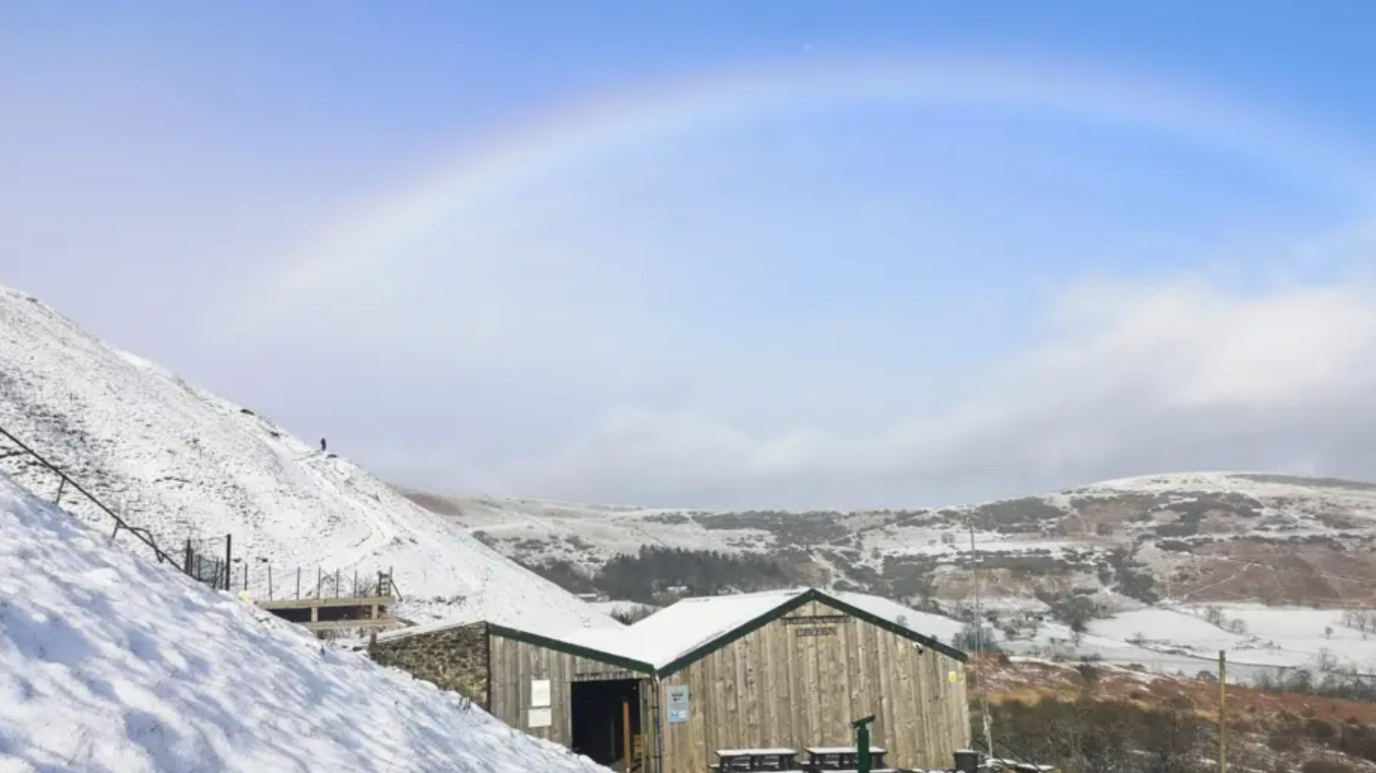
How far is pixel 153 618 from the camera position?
9.59 m

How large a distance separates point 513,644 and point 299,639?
46.5ft

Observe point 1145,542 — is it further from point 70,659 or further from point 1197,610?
point 70,659

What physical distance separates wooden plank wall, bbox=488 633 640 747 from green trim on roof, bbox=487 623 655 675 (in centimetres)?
11

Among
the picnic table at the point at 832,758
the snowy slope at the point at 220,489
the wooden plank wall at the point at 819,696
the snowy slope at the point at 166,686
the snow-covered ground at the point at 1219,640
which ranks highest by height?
the snowy slope at the point at 220,489

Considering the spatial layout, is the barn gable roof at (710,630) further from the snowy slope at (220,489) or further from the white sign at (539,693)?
the snowy slope at (220,489)

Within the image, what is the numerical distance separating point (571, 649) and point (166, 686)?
20087 millimetres

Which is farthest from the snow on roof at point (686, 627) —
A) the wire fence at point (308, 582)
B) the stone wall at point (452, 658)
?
the wire fence at point (308, 582)

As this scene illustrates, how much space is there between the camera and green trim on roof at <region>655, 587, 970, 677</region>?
28406mm

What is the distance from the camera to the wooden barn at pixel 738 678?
2656cm

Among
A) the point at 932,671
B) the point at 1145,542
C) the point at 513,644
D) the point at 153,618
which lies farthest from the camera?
the point at 1145,542

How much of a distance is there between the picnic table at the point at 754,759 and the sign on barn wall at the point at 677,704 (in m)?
1.41

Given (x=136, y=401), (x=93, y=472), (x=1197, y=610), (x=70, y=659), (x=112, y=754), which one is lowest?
(x=1197, y=610)

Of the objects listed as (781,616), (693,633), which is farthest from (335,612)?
(781,616)

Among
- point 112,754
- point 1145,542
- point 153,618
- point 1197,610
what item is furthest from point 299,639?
point 1145,542
